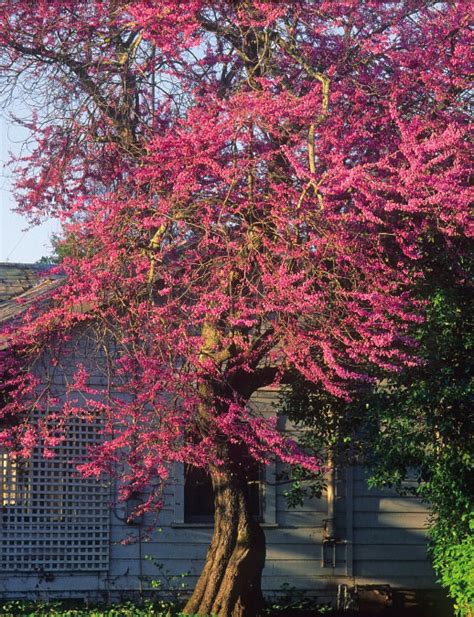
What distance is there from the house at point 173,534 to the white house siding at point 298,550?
0.04ft

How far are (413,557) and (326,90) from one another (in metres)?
7.39

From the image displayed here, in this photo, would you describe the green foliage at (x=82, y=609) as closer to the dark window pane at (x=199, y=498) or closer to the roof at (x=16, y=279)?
the dark window pane at (x=199, y=498)

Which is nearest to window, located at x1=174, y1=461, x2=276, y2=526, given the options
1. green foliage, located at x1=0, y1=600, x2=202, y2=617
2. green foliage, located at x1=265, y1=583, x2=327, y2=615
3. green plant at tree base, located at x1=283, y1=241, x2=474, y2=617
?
green foliage, located at x1=265, y1=583, x2=327, y2=615

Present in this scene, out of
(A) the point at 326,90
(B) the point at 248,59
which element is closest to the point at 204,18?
(B) the point at 248,59

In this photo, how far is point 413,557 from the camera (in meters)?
14.9

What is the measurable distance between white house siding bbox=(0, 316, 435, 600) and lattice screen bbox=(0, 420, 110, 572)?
0.14 metres

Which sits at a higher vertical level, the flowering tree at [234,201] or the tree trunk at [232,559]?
the flowering tree at [234,201]

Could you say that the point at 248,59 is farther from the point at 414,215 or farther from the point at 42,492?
the point at 42,492

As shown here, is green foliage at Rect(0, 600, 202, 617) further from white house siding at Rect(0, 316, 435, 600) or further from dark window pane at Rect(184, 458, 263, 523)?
dark window pane at Rect(184, 458, 263, 523)

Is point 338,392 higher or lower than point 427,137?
lower

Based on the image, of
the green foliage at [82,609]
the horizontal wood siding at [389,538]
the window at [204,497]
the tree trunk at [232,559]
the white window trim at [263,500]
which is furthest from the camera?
the horizontal wood siding at [389,538]

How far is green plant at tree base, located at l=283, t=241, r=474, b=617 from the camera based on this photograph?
10367mm

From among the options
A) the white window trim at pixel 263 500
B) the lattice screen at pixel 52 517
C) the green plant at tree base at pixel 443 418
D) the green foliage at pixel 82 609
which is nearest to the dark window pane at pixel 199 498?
the white window trim at pixel 263 500

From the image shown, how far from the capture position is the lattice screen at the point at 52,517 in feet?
44.4
